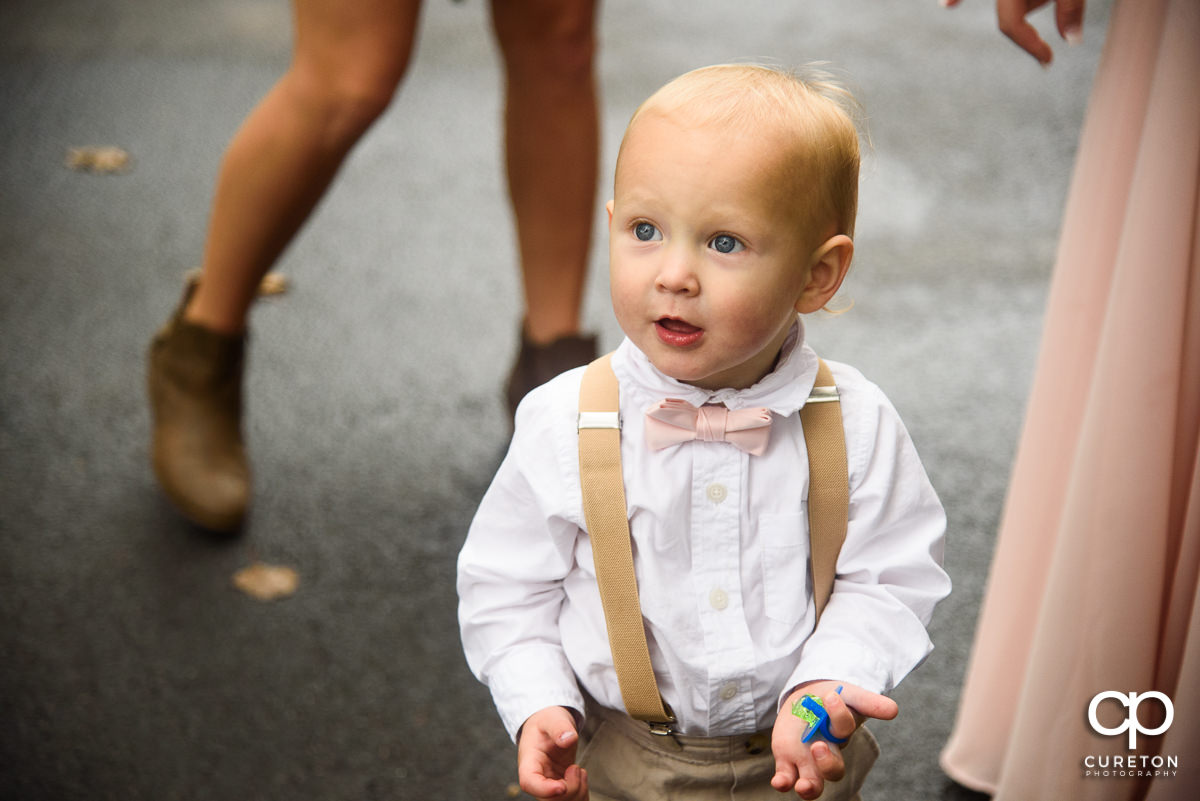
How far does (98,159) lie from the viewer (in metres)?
3.62

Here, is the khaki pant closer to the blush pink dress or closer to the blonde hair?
the blush pink dress

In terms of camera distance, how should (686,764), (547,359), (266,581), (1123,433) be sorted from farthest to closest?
(547,359) → (266,581) → (1123,433) → (686,764)

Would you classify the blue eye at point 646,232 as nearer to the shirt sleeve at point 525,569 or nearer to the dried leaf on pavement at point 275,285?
the shirt sleeve at point 525,569

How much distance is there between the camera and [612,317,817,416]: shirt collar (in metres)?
1.09

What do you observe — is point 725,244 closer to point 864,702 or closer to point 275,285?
point 864,702

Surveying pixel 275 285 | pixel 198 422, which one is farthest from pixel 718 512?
pixel 275 285

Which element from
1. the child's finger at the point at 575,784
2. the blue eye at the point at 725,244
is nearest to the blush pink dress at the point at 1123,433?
the blue eye at the point at 725,244

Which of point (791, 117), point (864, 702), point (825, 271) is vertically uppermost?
point (791, 117)

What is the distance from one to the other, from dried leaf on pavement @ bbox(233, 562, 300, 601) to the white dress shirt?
1069mm

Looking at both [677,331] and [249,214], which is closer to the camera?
[677,331]

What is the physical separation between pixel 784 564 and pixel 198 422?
144cm

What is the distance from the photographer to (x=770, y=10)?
4.69 meters

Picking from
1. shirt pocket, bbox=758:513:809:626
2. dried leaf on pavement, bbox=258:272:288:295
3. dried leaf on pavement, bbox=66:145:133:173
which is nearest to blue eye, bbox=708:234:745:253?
shirt pocket, bbox=758:513:809:626

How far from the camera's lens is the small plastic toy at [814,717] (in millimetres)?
1030
